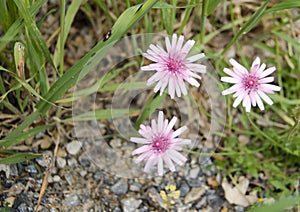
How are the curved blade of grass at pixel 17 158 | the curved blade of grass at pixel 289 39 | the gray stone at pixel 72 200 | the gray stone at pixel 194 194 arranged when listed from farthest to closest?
the curved blade of grass at pixel 289 39
the gray stone at pixel 194 194
the gray stone at pixel 72 200
the curved blade of grass at pixel 17 158

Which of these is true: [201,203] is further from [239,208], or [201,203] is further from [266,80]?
[266,80]

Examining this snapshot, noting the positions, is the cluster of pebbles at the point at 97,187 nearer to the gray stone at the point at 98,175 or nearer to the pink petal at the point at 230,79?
the gray stone at the point at 98,175

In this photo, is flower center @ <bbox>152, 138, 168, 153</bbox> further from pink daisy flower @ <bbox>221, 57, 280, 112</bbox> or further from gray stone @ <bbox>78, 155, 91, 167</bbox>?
gray stone @ <bbox>78, 155, 91, 167</bbox>

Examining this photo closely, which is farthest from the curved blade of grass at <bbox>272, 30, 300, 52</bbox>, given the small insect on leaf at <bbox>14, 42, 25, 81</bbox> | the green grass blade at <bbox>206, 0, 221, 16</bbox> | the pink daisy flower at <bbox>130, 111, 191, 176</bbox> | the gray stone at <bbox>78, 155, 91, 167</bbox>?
the small insect on leaf at <bbox>14, 42, 25, 81</bbox>

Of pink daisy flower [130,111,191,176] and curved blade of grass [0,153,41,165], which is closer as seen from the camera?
pink daisy flower [130,111,191,176]

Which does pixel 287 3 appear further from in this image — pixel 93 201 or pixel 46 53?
pixel 93 201

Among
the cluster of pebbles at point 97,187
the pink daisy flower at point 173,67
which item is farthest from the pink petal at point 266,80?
the cluster of pebbles at point 97,187
